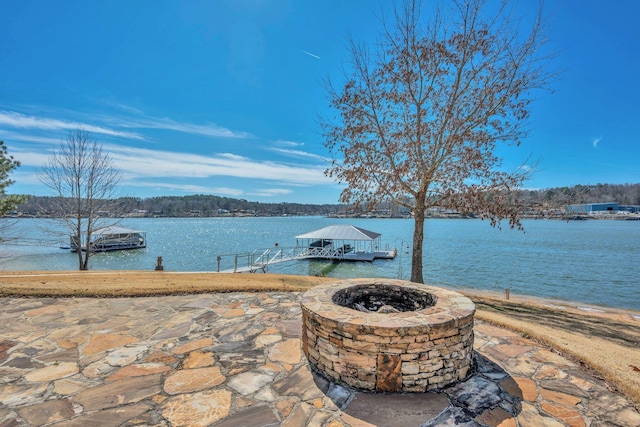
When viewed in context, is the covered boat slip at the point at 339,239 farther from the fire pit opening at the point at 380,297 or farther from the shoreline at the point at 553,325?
the fire pit opening at the point at 380,297

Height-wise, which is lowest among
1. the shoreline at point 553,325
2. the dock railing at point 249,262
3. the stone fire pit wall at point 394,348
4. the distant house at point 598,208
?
the dock railing at point 249,262

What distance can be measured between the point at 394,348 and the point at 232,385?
1620 millimetres

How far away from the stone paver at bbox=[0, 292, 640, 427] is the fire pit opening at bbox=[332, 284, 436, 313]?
2.93 ft

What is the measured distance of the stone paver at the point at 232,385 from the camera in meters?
2.44

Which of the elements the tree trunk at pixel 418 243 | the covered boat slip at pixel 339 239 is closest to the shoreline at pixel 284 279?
the tree trunk at pixel 418 243

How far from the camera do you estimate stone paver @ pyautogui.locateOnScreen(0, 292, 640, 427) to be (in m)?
2.44

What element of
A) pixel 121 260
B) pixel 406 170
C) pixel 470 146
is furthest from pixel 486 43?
pixel 121 260

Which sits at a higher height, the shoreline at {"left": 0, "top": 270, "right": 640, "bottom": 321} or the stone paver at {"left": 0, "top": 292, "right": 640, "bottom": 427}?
the stone paver at {"left": 0, "top": 292, "right": 640, "bottom": 427}

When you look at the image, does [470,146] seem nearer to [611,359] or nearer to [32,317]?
[611,359]

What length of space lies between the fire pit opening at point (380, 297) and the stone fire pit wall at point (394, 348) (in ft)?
3.38

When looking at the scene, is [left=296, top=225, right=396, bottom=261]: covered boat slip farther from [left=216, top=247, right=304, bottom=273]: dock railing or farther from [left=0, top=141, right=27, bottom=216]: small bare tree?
[left=0, top=141, right=27, bottom=216]: small bare tree

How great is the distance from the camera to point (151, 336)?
4.05m

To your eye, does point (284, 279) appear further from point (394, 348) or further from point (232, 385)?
point (394, 348)

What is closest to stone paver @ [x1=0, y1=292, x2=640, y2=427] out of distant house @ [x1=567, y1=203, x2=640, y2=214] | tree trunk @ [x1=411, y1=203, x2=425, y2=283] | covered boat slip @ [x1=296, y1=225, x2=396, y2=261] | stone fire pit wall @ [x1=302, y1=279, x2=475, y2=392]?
stone fire pit wall @ [x1=302, y1=279, x2=475, y2=392]
